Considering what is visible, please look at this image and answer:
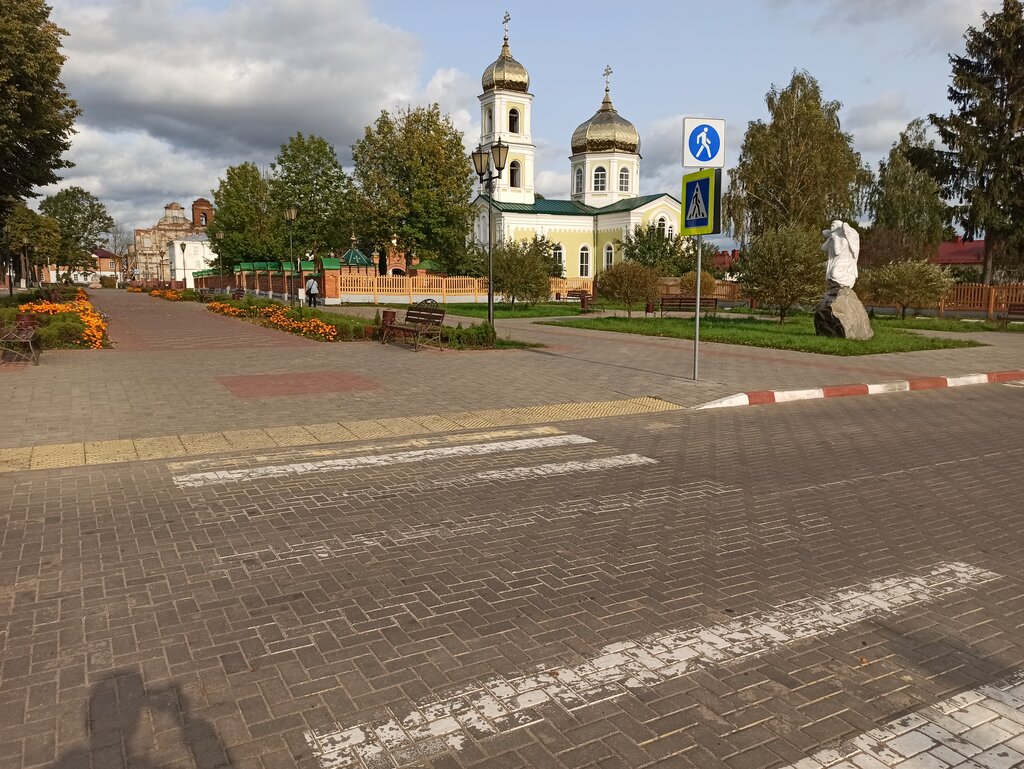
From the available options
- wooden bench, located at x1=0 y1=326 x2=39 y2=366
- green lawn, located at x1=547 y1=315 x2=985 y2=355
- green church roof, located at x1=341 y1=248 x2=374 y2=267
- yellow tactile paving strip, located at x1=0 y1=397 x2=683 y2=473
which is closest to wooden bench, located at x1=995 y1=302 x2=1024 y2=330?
green lawn, located at x1=547 y1=315 x2=985 y2=355

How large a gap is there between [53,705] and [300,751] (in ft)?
3.65

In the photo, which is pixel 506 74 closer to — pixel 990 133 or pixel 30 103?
pixel 990 133

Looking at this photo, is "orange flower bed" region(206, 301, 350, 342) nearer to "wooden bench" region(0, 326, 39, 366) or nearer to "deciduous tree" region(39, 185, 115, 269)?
"wooden bench" region(0, 326, 39, 366)

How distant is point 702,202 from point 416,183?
3799 centimetres

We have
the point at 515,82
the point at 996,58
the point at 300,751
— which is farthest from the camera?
the point at 515,82

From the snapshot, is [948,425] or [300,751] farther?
[948,425]

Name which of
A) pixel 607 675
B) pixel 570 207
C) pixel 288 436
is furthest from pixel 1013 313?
pixel 570 207

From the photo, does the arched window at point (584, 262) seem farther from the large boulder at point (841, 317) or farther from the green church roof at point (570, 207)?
the large boulder at point (841, 317)

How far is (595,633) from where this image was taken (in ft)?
11.8

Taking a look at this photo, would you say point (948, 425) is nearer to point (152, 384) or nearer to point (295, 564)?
point (295, 564)

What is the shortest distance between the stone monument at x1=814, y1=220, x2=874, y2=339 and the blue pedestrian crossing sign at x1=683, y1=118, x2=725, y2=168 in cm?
935

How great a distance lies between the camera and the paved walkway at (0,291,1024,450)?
8.84 m

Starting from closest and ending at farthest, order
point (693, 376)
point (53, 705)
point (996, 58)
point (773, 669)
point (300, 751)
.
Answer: point (300, 751), point (53, 705), point (773, 669), point (693, 376), point (996, 58)

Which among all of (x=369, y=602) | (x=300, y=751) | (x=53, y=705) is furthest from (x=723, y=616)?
(x=53, y=705)
